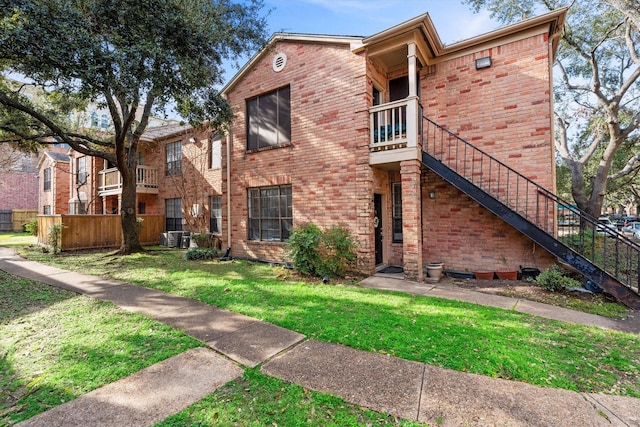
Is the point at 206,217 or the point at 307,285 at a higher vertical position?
the point at 206,217

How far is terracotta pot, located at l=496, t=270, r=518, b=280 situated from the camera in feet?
23.7

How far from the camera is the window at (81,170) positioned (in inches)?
806

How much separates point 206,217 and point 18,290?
826cm

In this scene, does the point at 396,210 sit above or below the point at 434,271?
above

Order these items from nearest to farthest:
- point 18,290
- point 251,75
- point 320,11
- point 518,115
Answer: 1. point 18,290
2. point 518,115
3. point 320,11
4. point 251,75

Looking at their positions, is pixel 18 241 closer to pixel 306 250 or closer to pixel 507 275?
pixel 306 250

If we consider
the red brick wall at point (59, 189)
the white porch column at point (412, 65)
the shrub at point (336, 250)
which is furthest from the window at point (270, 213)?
the red brick wall at point (59, 189)

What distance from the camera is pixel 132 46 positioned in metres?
6.89

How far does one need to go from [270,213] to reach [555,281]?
776 cm

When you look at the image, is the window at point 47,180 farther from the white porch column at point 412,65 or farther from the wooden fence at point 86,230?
the white porch column at point 412,65

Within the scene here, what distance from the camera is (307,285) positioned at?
22.3ft

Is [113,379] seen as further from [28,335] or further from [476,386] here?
[476,386]

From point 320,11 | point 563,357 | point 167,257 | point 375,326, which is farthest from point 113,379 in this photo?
point 320,11

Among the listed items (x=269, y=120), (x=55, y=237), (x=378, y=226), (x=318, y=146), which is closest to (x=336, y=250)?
(x=378, y=226)
